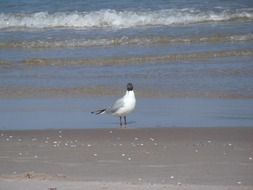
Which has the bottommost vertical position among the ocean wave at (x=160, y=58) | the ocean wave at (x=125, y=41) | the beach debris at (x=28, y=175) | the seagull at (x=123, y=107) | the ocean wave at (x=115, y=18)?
the beach debris at (x=28, y=175)

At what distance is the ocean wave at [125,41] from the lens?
1700 centimetres

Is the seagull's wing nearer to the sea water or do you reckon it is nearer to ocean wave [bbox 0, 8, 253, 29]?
the sea water

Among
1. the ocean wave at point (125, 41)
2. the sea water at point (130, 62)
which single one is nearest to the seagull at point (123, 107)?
the sea water at point (130, 62)

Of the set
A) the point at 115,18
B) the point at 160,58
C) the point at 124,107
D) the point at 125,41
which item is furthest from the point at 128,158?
the point at 115,18

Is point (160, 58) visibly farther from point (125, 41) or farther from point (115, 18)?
point (115, 18)

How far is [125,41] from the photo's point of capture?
58.6 feet

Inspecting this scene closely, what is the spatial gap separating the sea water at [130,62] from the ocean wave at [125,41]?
0.02 meters

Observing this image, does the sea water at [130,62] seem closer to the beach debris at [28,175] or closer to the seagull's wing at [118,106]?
the seagull's wing at [118,106]

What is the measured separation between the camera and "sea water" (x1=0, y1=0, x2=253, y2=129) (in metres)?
10.2

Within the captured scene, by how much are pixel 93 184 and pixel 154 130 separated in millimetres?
2728

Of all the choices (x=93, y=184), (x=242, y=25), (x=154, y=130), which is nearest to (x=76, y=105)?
(x=154, y=130)

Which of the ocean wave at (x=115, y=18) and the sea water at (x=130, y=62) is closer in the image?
the sea water at (x=130, y=62)

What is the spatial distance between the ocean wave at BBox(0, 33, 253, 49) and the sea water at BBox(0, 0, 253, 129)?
0.02 m

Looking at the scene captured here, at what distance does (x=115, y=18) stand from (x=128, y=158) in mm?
15021
